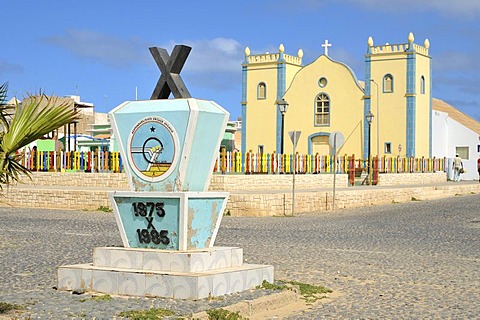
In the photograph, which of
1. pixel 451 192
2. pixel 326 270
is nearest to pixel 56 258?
pixel 326 270

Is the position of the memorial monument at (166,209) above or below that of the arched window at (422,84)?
below

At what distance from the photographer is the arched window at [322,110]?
1908 inches

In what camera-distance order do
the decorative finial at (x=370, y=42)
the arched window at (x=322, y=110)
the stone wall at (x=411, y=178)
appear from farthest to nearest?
1. the arched window at (x=322, y=110)
2. the decorative finial at (x=370, y=42)
3. the stone wall at (x=411, y=178)

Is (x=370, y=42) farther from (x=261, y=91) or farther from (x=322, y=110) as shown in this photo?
(x=261, y=91)

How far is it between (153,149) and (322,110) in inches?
1620

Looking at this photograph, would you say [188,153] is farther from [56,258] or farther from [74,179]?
[74,179]

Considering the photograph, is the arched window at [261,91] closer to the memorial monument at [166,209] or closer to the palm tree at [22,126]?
the memorial monument at [166,209]

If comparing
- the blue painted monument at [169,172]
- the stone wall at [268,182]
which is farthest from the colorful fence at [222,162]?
the blue painted monument at [169,172]

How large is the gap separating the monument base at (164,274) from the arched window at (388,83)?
39.1 metres

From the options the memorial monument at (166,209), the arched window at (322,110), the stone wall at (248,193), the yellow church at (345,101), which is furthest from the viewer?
the arched window at (322,110)

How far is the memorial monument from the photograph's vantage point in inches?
303

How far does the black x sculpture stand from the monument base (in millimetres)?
1784

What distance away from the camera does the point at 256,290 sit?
26.1 feet

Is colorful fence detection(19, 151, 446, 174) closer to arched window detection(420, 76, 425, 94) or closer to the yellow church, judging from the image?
the yellow church
